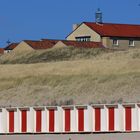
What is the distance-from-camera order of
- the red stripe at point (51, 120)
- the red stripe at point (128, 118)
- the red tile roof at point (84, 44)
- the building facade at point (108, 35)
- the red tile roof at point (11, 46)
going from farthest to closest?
the red tile roof at point (11, 46), the building facade at point (108, 35), the red tile roof at point (84, 44), the red stripe at point (51, 120), the red stripe at point (128, 118)

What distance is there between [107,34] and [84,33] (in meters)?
4.23

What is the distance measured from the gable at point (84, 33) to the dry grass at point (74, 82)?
137 feet

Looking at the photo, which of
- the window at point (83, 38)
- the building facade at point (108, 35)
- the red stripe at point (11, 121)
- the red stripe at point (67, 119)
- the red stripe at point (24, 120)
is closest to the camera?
the red stripe at point (67, 119)

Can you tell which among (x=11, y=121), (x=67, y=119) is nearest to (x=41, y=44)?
(x=11, y=121)

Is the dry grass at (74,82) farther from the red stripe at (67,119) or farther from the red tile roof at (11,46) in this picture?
the red tile roof at (11,46)

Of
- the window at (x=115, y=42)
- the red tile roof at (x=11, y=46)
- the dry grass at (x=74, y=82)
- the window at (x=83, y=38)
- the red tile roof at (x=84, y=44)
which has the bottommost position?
the dry grass at (x=74, y=82)

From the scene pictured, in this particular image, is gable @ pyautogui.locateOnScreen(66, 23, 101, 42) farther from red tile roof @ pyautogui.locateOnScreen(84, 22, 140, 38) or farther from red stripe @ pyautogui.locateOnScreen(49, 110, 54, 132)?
red stripe @ pyautogui.locateOnScreen(49, 110, 54, 132)

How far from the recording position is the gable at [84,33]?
11385 centimetres

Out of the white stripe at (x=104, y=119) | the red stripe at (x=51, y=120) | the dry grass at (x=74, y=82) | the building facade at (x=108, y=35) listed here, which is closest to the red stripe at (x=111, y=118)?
the white stripe at (x=104, y=119)

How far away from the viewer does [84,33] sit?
117 m

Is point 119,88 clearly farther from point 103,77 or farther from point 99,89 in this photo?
point 103,77

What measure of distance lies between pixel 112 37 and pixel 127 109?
8963 centimetres

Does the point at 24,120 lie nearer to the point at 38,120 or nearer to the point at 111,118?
the point at 38,120

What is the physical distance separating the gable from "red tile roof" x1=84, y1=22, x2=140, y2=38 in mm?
530
